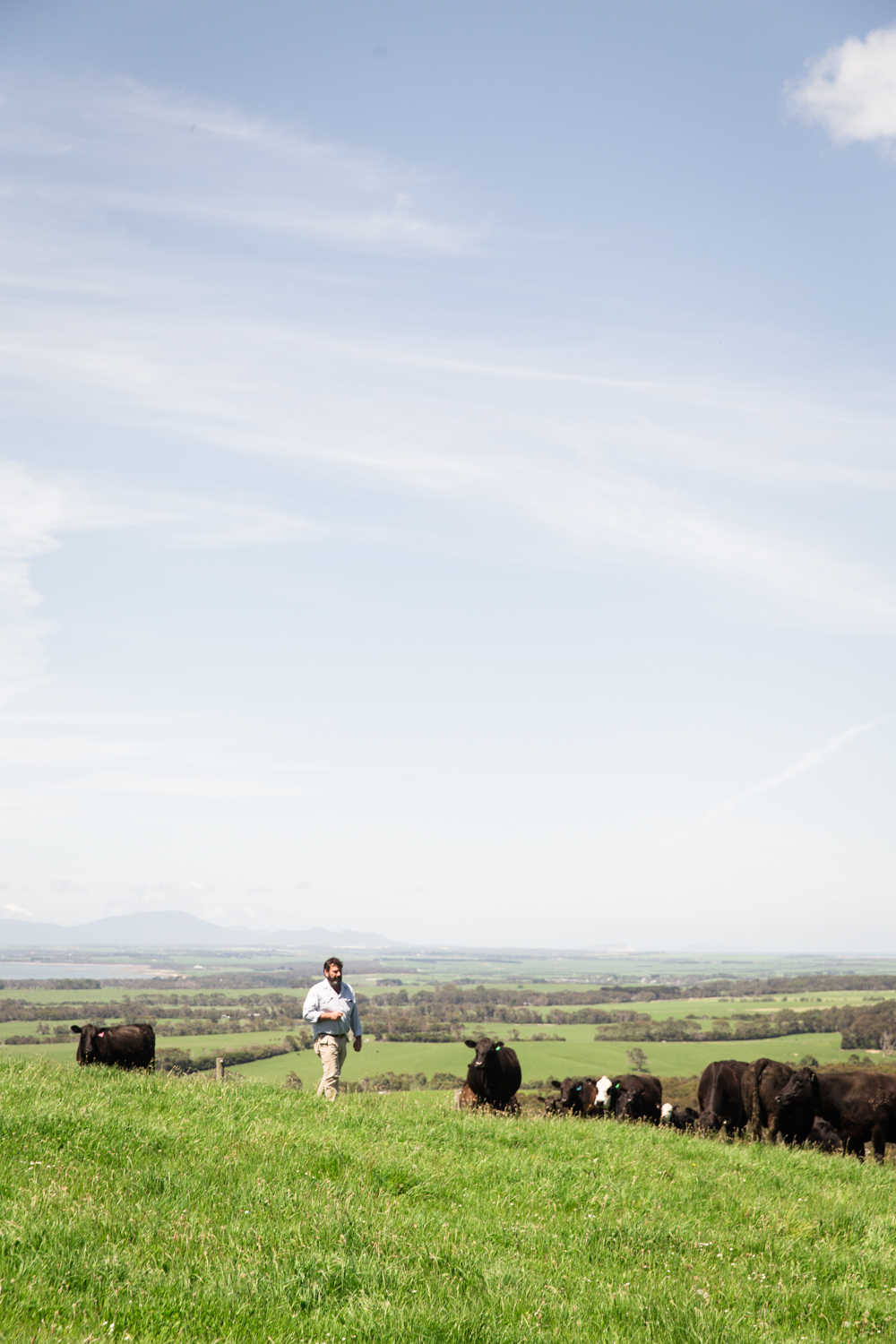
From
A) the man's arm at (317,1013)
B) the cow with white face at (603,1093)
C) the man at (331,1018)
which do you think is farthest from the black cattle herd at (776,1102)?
the man's arm at (317,1013)

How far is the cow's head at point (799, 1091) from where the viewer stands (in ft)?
65.7

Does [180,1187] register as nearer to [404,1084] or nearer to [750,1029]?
[404,1084]

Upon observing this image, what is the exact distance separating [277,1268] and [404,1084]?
6237 cm

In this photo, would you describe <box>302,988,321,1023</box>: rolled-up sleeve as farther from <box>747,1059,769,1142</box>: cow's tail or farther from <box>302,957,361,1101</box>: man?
<box>747,1059,769,1142</box>: cow's tail

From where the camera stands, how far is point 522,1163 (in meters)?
11.1

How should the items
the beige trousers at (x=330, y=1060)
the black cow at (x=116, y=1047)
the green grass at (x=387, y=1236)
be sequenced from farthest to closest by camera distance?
the black cow at (x=116, y=1047)
the beige trousers at (x=330, y=1060)
the green grass at (x=387, y=1236)

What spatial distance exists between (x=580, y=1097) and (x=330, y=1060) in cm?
981

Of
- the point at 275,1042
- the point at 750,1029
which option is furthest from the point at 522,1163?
the point at 750,1029

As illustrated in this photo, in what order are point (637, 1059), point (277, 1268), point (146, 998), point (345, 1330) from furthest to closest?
point (146, 998) < point (637, 1059) < point (277, 1268) < point (345, 1330)

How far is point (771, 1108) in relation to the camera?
67.6 feet

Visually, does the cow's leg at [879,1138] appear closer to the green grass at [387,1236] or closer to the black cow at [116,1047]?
the green grass at [387,1236]

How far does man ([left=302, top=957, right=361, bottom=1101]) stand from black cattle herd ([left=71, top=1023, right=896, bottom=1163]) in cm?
413

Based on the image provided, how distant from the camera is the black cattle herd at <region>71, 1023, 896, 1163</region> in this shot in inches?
798

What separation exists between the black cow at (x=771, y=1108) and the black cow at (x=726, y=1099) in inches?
41.5
